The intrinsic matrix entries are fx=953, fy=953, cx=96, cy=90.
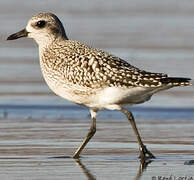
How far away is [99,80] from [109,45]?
6.99m

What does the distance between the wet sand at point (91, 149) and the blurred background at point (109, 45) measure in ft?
2.97

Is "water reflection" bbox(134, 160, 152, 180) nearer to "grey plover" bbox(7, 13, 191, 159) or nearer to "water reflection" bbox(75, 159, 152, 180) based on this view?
"water reflection" bbox(75, 159, 152, 180)

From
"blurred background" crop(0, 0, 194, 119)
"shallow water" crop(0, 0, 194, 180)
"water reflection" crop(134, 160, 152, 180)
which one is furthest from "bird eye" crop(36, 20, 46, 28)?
"water reflection" crop(134, 160, 152, 180)

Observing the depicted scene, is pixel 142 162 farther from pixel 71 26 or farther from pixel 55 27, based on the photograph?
pixel 71 26

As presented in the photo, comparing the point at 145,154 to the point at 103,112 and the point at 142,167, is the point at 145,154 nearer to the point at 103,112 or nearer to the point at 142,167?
the point at 142,167

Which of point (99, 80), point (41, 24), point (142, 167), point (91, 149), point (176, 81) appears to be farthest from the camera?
point (41, 24)

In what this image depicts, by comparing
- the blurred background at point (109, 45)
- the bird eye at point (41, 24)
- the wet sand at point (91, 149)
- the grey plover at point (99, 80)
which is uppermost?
the bird eye at point (41, 24)

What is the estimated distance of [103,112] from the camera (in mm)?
13617

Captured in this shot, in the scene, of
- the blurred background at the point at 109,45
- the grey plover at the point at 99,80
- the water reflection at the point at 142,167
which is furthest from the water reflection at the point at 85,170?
the blurred background at the point at 109,45

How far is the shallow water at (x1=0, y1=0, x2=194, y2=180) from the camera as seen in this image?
33.3 ft

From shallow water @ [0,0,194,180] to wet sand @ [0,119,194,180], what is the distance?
0.4 inches

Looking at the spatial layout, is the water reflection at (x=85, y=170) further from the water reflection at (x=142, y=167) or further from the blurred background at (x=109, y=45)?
the blurred background at (x=109, y=45)

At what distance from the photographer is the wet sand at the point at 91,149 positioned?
972 centimetres

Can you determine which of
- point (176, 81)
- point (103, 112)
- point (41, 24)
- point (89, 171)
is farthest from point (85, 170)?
point (103, 112)
